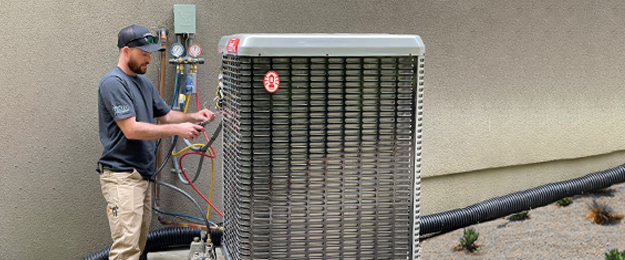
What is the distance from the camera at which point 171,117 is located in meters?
3.49

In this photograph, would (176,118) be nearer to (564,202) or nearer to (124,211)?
(124,211)

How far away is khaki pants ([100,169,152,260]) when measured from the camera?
10.2 ft

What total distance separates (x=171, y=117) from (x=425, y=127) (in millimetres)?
2109

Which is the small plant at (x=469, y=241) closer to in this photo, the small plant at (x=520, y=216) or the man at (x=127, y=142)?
the small plant at (x=520, y=216)

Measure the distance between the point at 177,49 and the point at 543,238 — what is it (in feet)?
10.4

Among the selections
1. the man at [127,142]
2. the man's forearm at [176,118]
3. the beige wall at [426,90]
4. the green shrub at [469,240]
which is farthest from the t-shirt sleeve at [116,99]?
the green shrub at [469,240]

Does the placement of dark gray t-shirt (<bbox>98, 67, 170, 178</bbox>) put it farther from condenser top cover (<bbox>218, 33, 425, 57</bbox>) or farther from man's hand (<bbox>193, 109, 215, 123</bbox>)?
condenser top cover (<bbox>218, 33, 425, 57</bbox>)

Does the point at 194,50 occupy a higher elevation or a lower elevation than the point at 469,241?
higher

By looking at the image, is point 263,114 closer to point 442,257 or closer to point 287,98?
point 287,98

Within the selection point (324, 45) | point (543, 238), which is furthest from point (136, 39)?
point (543, 238)

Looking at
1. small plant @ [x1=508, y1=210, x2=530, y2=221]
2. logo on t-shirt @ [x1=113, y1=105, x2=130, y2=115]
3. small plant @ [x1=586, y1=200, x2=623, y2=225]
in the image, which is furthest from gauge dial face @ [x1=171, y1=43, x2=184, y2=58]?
small plant @ [x1=586, y1=200, x2=623, y2=225]

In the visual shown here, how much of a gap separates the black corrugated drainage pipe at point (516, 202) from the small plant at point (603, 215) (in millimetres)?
252

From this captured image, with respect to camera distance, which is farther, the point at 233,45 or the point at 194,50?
the point at 194,50

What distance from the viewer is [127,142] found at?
3.14 m
